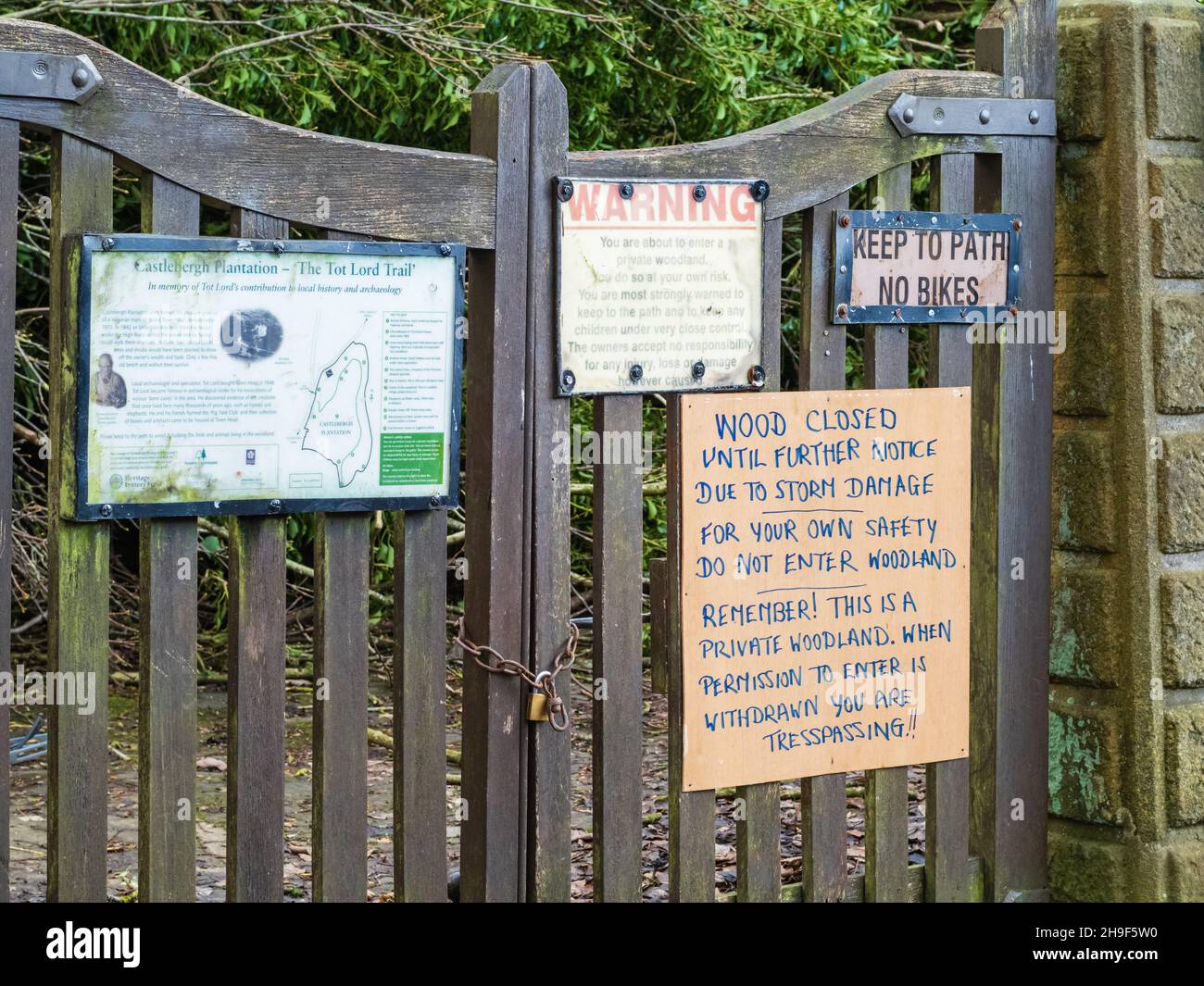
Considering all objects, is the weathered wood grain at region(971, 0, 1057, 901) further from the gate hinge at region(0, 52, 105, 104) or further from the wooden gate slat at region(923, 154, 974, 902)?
the gate hinge at region(0, 52, 105, 104)

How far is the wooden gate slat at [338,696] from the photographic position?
3.34m

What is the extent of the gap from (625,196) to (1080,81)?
1.29 meters

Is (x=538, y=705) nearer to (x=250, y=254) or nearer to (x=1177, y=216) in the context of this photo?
(x=250, y=254)

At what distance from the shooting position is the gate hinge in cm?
294

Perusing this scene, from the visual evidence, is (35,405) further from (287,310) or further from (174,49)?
(287,310)

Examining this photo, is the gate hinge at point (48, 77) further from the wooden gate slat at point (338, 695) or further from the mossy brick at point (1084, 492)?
the mossy brick at point (1084, 492)

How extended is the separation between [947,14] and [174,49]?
3.95 metres

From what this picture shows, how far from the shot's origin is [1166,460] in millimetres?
4043

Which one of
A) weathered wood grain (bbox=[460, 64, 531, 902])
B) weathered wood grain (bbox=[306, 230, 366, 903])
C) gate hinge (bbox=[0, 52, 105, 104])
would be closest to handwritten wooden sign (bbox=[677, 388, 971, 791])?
weathered wood grain (bbox=[460, 64, 531, 902])

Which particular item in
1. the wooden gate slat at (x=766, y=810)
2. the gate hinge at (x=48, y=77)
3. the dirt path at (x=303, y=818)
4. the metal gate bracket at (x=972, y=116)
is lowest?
the dirt path at (x=303, y=818)

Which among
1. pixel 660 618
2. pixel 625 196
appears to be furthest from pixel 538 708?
pixel 625 196

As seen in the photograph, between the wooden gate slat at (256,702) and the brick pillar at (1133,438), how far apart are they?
1964 mm

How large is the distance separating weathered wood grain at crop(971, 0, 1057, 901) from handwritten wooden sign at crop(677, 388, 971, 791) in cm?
9
